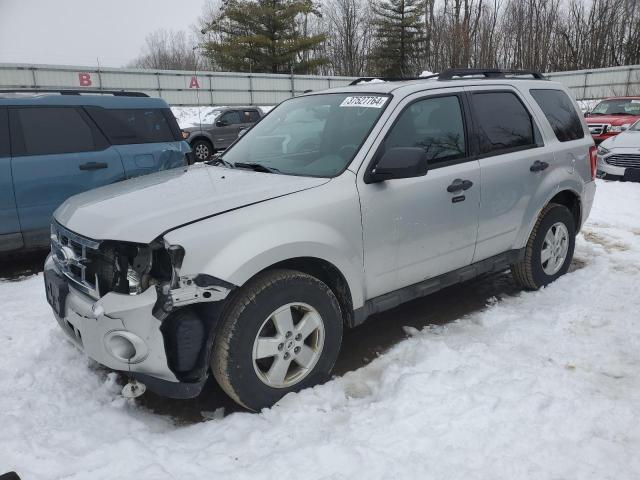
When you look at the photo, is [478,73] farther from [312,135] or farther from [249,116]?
[249,116]

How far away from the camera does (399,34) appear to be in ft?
139

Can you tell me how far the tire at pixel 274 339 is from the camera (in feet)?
8.51

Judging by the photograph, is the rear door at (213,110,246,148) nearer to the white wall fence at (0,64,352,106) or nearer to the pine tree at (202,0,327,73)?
the white wall fence at (0,64,352,106)

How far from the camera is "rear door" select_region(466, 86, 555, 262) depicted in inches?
149

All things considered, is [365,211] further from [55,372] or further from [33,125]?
[33,125]

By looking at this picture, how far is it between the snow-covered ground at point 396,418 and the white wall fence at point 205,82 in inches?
1069

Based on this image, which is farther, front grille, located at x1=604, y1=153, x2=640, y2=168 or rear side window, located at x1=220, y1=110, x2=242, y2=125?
rear side window, located at x1=220, y1=110, x2=242, y2=125

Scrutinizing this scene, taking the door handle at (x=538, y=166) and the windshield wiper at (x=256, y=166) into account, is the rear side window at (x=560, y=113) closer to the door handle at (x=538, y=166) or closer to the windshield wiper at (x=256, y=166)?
the door handle at (x=538, y=166)

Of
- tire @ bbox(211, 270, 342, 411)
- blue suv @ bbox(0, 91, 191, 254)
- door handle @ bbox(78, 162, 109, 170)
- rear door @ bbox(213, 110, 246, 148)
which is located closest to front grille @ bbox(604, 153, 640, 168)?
blue suv @ bbox(0, 91, 191, 254)

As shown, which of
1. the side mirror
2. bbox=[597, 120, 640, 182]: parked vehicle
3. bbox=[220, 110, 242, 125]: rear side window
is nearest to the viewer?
the side mirror

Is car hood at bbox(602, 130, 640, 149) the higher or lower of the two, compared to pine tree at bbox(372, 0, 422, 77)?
lower

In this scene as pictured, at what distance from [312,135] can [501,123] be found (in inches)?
62.7

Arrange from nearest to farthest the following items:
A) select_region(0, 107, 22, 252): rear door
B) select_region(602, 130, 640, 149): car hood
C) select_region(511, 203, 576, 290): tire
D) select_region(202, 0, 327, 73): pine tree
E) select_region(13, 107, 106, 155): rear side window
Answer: select_region(511, 203, 576, 290): tire < select_region(0, 107, 22, 252): rear door < select_region(13, 107, 106, 155): rear side window < select_region(602, 130, 640, 149): car hood < select_region(202, 0, 327, 73): pine tree

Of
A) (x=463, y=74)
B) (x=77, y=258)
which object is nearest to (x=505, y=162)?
(x=463, y=74)
